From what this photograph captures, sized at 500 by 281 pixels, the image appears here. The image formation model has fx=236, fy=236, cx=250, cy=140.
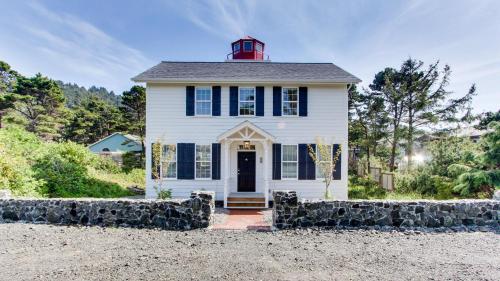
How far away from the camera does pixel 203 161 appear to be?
11.4 metres

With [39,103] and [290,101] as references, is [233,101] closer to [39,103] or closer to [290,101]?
[290,101]

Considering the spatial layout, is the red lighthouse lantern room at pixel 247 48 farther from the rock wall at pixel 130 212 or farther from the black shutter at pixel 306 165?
the rock wall at pixel 130 212

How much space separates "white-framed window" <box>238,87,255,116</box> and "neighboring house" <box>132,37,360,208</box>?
34mm

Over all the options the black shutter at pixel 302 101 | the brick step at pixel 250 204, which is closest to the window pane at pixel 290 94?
the black shutter at pixel 302 101

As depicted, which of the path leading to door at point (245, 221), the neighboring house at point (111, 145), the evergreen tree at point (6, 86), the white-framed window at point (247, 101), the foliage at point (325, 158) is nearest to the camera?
→ the path leading to door at point (245, 221)

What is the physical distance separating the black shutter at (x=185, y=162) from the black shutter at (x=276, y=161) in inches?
155

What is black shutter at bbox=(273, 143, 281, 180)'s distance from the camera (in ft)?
37.0

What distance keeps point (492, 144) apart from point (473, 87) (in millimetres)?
10555

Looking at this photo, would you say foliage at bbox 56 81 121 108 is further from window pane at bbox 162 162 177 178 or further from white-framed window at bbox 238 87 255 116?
white-framed window at bbox 238 87 255 116

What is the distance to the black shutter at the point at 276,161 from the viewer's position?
11.3 m

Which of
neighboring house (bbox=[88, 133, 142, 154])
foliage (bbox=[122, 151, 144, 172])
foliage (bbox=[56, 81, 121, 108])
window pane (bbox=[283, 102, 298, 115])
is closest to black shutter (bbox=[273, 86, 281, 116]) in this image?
window pane (bbox=[283, 102, 298, 115])

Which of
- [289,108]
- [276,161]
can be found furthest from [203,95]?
[276,161]

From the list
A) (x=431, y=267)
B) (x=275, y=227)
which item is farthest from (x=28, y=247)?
(x=431, y=267)

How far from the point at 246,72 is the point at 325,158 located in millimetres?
5758
